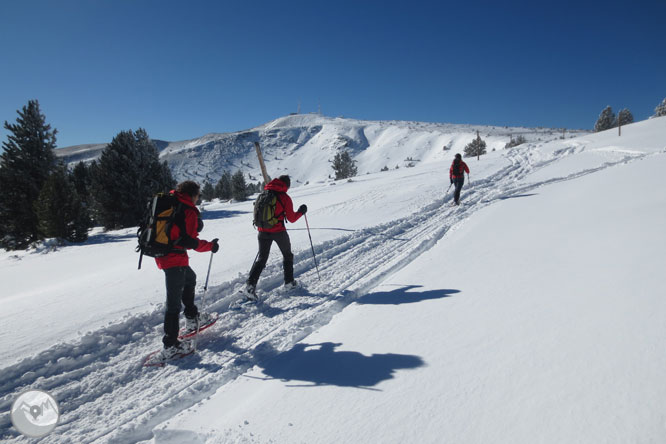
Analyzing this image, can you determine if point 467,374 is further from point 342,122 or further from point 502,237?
point 342,122

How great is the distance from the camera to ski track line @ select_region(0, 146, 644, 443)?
8.60ft

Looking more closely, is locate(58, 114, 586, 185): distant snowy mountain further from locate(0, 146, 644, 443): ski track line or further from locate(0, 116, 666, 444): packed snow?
locate(0, 146, 644, 443): ski track line

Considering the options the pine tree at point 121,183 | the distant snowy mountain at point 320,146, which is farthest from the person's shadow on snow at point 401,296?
the distant snowy mountain at point 320,146

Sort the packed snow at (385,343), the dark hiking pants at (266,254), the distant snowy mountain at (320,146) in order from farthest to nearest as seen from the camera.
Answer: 1. the distant snowy mountain at (320,146)
2. the dark hiking pants at (266,254)
3. the packed snow at (385,343)

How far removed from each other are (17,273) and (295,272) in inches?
279

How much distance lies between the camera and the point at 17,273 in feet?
24.3

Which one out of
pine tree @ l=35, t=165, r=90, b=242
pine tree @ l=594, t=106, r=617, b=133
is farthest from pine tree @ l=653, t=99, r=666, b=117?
pine tree @ l=35, t=165, r=90, b=242

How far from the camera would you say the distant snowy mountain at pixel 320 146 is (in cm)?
9962

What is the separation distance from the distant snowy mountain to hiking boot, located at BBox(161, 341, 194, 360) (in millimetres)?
88016

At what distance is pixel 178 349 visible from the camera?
11.2 ft

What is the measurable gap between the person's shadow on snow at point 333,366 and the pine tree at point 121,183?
851 inches

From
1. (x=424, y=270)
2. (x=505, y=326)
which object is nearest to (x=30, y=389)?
(x=505, y=326)

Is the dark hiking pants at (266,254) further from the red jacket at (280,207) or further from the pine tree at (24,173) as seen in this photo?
the pine tree at (24,173)

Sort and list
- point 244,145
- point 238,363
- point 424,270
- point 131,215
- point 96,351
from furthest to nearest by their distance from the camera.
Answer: point 244,145
point 131,215
point 424,270
point 96,351
point 238,363
